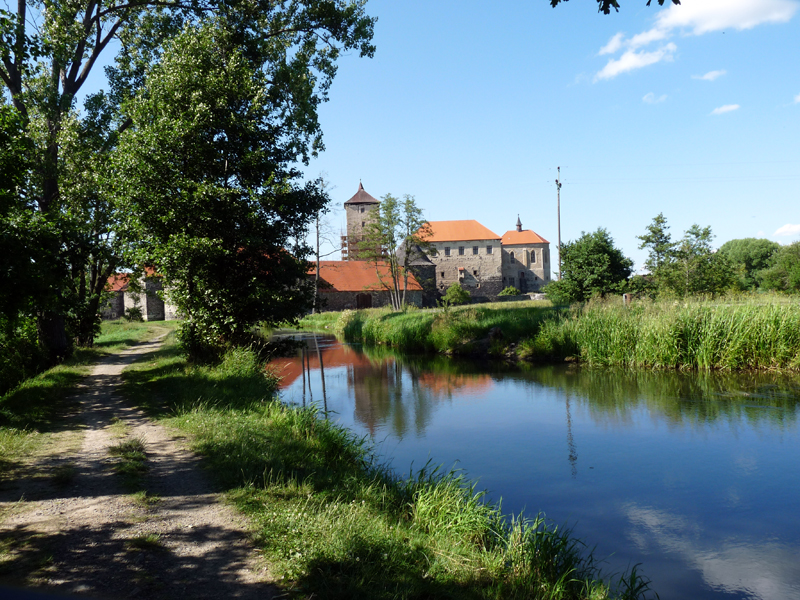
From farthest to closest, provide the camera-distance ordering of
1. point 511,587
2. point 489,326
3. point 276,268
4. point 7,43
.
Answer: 1. point 489,326
2. point 276,268
3. point 7,43
4. point 511,587

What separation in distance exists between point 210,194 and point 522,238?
71.2 meters

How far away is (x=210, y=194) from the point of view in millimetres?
11594

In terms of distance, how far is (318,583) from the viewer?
3.60 meters

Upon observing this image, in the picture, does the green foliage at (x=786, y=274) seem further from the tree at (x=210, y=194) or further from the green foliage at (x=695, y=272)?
the tree at (x=210, y=194)

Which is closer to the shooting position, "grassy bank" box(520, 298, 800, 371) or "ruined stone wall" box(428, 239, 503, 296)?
"grassy bank" box(520, 298, 800, 371)

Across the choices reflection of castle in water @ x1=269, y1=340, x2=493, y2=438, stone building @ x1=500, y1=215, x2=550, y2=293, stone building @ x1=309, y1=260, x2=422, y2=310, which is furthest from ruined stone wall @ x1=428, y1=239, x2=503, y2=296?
reflection of castle in water @ x1=269, y1=340, x2=493, y2=438

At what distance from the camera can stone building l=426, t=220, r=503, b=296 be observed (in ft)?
232

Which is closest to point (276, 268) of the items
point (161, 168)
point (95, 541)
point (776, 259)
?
point (161, 168)

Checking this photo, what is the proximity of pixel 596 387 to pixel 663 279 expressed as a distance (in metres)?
16.2

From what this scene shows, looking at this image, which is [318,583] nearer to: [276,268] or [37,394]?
[37,394]

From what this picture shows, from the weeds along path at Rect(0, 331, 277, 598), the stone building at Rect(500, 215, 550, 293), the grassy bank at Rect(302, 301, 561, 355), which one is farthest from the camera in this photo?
the stone building at Rect(500, 215, 550, 293)

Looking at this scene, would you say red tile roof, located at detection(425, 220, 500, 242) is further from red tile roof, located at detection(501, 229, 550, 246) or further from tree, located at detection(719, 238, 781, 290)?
tree, located at detection(719, 238, 781, 290)

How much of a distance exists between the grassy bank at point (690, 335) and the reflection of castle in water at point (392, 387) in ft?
12.0

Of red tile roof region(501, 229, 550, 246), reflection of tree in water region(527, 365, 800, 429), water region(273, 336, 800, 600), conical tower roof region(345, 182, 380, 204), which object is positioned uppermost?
conical tower roof region(345, 182, 380, 204)
